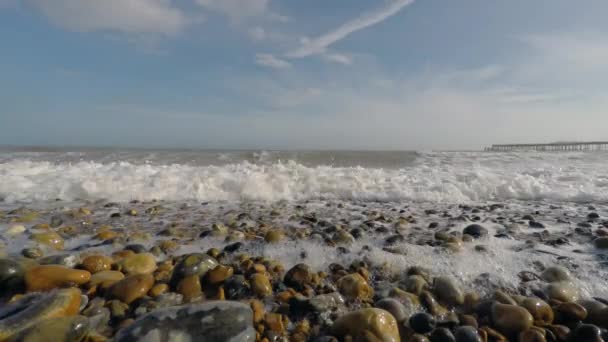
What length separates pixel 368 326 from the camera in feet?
5.25

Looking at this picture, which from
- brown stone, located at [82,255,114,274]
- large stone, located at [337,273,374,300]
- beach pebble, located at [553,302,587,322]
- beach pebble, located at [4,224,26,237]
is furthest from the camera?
beach pebble, located at [4,224,26,237]

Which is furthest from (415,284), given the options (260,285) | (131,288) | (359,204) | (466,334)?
(359,204)

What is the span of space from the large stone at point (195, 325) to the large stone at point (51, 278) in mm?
817

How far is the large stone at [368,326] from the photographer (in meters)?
1.57

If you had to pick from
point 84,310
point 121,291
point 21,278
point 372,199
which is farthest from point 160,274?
point 372,199

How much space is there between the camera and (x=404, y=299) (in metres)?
1.96

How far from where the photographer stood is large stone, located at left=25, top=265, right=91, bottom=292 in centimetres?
196

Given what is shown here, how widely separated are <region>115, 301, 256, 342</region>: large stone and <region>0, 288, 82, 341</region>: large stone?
1.44ft

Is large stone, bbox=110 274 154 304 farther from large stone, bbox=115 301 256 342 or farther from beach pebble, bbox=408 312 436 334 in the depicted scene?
beach pebble, bbox=408 312 436 334

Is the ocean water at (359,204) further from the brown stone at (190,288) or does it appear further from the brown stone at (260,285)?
the brown stone at (190,288)

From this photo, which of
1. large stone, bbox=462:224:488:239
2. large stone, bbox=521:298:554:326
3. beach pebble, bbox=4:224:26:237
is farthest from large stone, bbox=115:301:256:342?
beach pebble, bbox=4:224:26:237

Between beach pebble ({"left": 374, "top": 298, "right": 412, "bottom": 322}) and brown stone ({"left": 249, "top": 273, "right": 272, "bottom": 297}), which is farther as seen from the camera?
brown stone ({"left": 249, "top": 273, "right": 272, "bottom": 297})

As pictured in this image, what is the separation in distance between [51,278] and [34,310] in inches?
19.9

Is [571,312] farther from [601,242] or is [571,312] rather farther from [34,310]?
[34,310]
